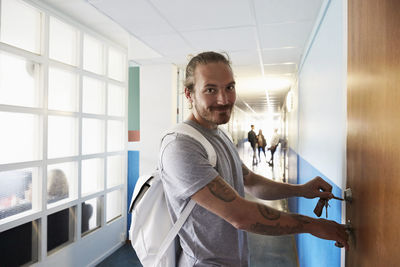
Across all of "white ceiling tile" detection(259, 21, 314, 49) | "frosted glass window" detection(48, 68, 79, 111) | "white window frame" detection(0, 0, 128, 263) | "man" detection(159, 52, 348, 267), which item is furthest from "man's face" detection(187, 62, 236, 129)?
"frosted glass window" detection(48, 68, 79, 111)

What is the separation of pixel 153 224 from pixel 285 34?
6.80 ft

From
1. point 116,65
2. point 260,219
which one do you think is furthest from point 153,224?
point 116,65

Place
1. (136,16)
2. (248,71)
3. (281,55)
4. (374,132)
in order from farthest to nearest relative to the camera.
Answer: (248,71), (281,55), (136,16), (374,132)

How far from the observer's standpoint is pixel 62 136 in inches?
101

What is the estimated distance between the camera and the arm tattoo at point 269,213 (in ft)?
2.89

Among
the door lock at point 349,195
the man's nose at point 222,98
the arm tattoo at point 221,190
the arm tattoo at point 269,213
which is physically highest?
the man's nose at point 222,98

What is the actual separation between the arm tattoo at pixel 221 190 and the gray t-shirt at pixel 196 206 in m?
0.02

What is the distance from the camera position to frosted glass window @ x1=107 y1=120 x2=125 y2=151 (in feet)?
10.8

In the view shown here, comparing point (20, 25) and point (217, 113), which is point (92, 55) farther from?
point (217, 113)

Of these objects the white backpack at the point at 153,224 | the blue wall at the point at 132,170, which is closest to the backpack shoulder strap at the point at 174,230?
the white backpack at the point at 153,224

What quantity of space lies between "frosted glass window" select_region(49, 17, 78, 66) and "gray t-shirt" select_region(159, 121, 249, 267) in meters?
2.00

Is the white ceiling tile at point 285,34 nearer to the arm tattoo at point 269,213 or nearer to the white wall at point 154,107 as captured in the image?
the white wall at point 154,107

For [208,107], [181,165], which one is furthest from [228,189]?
[208,107]

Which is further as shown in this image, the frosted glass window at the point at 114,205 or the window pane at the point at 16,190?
the frosted glass window at the point at 114,205
